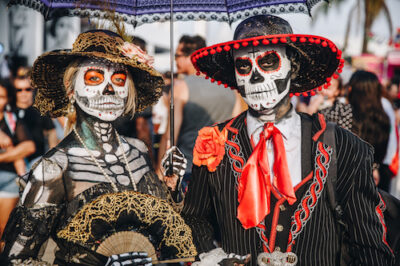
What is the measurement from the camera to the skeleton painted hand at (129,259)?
244 cm

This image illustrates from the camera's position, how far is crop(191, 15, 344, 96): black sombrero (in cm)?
263

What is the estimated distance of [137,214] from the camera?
257 centimetres

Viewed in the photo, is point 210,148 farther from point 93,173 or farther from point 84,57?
point 84,57

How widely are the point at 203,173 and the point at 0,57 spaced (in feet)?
22.7

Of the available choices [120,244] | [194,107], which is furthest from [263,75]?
[194,107]

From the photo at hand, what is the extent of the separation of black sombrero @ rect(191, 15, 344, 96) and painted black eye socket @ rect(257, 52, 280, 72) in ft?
0.22

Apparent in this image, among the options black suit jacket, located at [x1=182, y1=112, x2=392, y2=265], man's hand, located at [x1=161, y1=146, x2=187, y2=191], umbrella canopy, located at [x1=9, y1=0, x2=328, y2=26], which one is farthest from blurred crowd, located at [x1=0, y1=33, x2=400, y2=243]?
black suit jacket, located at [x1=182, y1=112, x2=392, y2=265]

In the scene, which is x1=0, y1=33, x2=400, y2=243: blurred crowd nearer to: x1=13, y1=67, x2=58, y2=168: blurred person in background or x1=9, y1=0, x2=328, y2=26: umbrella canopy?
x1=13, y1=67, x2=58, y2=168: blurred person in background

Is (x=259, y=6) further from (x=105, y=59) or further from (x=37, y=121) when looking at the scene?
(x=37, y=121)

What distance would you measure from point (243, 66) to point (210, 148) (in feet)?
1.63

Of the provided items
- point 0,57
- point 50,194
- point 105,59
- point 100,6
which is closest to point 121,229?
point 50,194

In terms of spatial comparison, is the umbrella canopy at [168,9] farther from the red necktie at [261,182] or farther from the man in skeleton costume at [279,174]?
the red necktie at [261,182]

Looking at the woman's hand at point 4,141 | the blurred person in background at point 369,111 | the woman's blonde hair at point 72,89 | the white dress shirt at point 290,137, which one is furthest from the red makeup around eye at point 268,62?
the woman's hand at point 4,141

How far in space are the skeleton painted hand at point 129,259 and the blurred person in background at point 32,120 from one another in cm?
293
